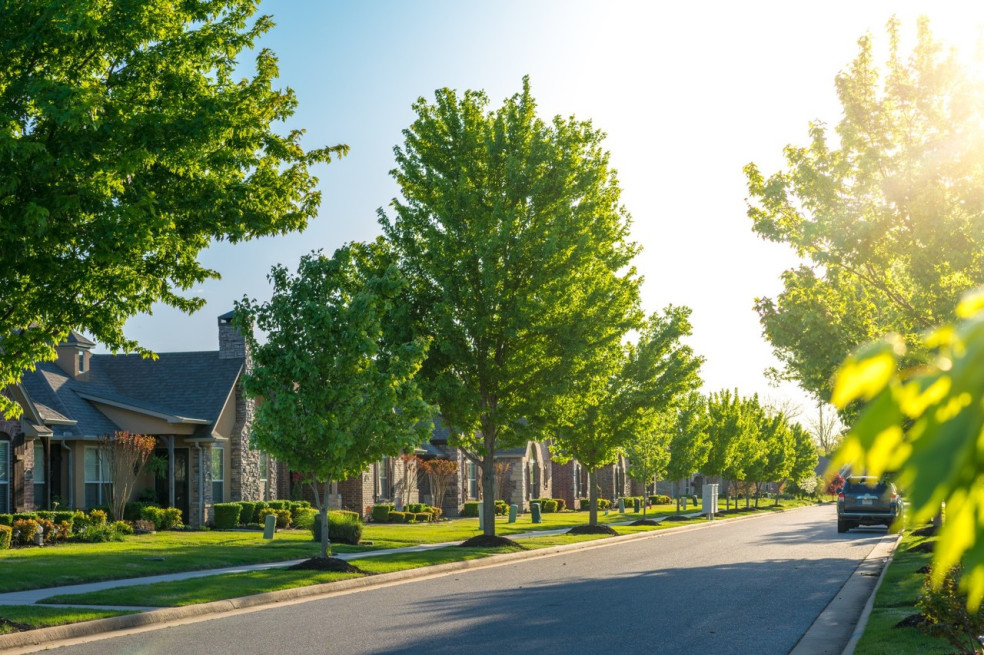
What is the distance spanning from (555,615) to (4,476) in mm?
23374

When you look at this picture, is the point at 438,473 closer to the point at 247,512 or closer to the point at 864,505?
the point at 247,512

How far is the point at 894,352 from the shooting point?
1.36 metres

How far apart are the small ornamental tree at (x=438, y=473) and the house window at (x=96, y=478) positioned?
56.1ft

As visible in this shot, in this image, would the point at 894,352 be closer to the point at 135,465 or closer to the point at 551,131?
the point at 551,131

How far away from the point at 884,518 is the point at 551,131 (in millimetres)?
18220

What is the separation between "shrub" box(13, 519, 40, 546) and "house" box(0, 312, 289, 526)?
13.8ft

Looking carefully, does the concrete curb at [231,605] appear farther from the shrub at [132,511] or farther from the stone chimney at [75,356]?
the stone chimney at [75,356]

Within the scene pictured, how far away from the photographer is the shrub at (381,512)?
1876 inches

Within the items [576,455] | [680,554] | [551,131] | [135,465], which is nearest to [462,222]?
[551,131]

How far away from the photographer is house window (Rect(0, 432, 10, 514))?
3262cm

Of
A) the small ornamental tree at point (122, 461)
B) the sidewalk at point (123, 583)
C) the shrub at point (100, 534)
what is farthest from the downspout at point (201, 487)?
the sidewalk at point (123, 583)

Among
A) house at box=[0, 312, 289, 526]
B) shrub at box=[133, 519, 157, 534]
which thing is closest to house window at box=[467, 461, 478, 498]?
house at box=[0, 312, 289, 526]

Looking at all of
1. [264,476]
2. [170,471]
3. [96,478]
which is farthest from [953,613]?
[264,476]

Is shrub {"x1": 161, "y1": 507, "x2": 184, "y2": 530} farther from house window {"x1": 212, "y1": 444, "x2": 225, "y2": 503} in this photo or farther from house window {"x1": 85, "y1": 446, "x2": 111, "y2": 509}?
house window {"x1": 212, "y1": 444, "x2": 225, "y2": 503}
